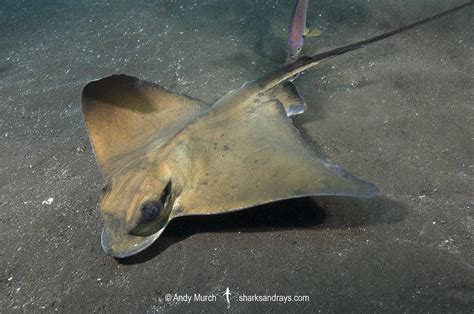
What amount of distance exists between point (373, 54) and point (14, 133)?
4643 mm

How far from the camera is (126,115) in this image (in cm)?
341

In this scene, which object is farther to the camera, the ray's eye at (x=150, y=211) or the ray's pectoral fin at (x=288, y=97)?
the ray's pectoral fin at (x=288, y=97)

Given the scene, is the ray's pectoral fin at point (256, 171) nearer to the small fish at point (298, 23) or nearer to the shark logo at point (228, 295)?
the shark logo at point (228, 295)

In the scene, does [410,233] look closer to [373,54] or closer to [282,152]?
[282,152]

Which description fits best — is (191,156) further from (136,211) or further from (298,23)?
(298,23)

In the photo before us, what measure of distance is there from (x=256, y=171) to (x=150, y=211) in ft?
2.55

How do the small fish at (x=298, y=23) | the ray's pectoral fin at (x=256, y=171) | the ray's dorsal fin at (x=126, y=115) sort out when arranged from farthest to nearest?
the small fish at (x=298, y=23) → the ray's dorsal fin at (x=126, y=115) → the ray's pectoral fin at (x=256, y=171)

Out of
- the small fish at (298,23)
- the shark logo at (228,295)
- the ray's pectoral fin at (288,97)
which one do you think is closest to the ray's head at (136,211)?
the shark logo at (228,295)

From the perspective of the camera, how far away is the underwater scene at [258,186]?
7.68 ft

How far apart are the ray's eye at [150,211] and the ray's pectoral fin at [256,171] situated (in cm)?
15

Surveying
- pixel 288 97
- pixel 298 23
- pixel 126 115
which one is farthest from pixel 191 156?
pixel 298 23

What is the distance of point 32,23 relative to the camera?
7.54 metres

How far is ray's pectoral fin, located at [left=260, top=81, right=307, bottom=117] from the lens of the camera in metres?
3.49

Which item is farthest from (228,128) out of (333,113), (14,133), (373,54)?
(14,133)
